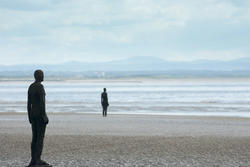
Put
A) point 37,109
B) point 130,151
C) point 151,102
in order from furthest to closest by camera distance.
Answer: point 151,102, point 130,151, point 37,109

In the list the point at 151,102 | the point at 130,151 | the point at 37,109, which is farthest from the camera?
the point at 151,102

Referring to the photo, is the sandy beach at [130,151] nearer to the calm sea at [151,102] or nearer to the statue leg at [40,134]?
the statue leg at [40,134]

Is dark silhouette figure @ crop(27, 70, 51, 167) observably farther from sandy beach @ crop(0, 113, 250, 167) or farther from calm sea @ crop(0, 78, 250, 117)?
calm sea @ crop(0, 78, 250, 117)

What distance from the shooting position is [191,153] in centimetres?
1320

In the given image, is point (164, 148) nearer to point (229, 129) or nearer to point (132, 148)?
point (132, 148)

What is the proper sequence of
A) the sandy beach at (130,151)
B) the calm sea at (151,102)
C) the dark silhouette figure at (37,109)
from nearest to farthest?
the dark silhouette figure at (37,109), the sandy beach at (130,151), the calm sea at (151,102)

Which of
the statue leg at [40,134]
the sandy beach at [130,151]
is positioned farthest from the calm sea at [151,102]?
the statue leg at [40,134]

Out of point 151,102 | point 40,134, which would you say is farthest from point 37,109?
point 151,102

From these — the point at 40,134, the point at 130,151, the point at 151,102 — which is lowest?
the point at 130,151

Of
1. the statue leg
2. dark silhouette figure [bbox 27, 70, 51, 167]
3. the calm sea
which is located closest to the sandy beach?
the statue leg

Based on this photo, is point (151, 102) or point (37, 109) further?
point (151, 102)

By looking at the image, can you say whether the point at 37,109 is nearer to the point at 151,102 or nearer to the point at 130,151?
the point at 130,151

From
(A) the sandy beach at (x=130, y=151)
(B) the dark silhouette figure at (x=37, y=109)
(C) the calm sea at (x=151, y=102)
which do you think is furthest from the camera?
(C) the calm sea at (x=151, y=102)

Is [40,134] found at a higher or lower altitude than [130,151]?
higher
